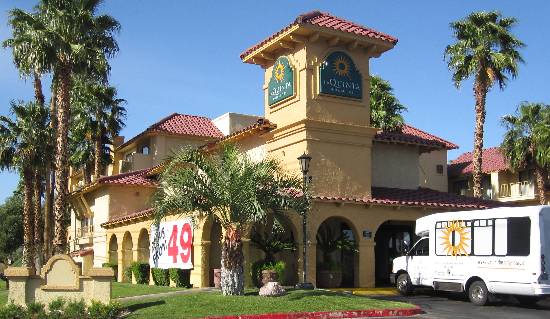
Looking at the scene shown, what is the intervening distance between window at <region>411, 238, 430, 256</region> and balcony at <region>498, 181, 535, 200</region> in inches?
1007

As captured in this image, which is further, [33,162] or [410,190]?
[33,162]

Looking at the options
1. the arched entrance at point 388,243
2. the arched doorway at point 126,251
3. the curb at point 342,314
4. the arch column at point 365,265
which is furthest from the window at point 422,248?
the arched doorway at point 126,251

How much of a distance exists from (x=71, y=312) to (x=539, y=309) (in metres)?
13.2

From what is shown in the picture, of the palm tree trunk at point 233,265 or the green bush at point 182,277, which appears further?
the green bush at point 182,277

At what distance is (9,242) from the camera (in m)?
74.2

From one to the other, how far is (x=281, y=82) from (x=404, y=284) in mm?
9476

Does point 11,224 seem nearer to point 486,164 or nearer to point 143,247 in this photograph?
point 143,247

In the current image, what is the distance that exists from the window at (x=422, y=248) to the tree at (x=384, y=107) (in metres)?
17.7

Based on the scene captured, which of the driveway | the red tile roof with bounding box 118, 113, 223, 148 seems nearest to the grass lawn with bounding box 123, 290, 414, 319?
the driveway

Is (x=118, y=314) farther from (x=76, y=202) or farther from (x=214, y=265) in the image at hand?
(x=76, y=202)

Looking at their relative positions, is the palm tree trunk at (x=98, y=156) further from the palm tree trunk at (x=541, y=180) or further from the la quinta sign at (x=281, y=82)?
the palm tree trunk at (x=541, y=180)

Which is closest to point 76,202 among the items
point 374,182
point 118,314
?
point 374,182

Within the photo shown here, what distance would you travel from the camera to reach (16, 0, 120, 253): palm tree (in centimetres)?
3114

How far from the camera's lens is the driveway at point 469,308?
59.3 ft
